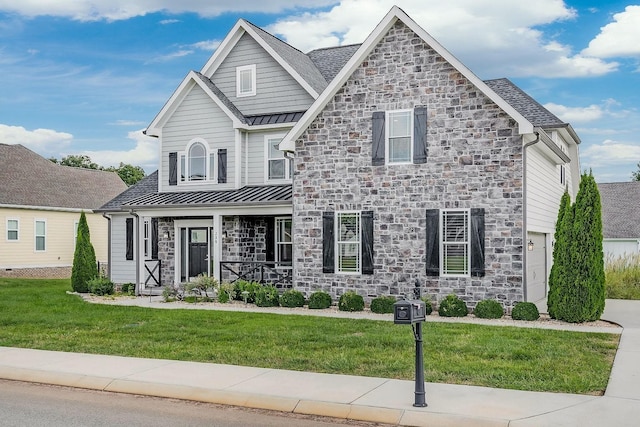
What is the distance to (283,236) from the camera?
880 inches

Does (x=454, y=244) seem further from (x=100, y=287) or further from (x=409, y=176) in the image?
(x=100, y=287)

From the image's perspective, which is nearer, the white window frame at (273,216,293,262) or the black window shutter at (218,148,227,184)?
the white window frame at (273,216,293,262)

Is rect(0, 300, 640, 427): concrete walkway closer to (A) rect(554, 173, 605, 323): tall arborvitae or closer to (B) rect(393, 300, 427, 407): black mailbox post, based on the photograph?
(B) rect(393, 300, 427, 407): black mailbox post

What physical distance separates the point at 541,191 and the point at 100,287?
47.5ft

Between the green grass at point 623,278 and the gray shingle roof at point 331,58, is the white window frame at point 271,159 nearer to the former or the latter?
the gray shingle roof at point 331,58

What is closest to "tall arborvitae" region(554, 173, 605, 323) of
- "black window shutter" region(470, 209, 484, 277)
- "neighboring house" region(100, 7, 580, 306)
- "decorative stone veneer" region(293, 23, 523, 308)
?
"neighboring house" region(100, 7, 580, 306)

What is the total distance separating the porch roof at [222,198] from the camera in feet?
67.7

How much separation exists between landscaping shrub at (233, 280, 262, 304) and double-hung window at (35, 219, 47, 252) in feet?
57.6

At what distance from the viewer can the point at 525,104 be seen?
2330cm

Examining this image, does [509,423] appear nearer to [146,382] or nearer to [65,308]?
[146,382]

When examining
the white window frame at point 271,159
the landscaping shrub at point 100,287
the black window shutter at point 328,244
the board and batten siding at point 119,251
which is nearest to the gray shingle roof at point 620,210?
the white window frame at point 271,159

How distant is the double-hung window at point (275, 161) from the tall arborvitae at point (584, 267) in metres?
9.67

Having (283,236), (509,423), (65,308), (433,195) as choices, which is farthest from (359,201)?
(509,423)

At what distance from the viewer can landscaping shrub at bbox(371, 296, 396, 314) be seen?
17.1 m
